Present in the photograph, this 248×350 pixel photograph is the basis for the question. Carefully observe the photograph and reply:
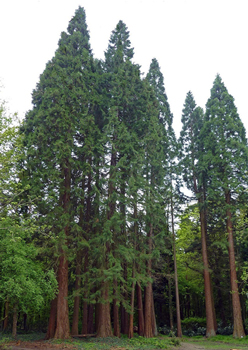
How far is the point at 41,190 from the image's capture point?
1540cm

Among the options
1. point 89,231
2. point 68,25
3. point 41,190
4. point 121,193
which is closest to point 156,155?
point 121,193

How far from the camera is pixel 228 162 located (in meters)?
21.0

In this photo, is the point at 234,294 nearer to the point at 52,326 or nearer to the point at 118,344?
the point at 118,344

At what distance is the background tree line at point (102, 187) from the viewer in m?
14.0

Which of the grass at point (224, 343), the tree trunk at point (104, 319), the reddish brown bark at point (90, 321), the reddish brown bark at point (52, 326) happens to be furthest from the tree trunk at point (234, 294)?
the reddish brown bark at point (52, 326)

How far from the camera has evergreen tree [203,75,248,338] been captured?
2016cm

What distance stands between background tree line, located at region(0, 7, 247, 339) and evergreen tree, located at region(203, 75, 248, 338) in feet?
0.26

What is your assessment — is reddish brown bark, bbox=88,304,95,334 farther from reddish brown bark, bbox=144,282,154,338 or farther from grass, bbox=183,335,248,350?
grass, bbox=183,335,248,350

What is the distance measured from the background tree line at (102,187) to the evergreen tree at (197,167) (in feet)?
0.42

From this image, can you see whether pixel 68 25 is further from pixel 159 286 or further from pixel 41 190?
pixel 159 286

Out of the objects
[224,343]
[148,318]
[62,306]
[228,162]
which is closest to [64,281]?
[62,306]

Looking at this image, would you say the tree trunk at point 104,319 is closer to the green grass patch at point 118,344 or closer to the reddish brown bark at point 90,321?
the green grass patch at point 118,344

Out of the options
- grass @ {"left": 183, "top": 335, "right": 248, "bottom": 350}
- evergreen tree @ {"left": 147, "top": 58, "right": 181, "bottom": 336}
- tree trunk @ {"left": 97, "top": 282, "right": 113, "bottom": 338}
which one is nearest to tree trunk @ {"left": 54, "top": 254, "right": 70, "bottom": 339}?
tree trunk @ {"left": 97, "top": 282, "right": 113, "bottom": 338}

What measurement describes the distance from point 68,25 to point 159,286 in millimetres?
22467
